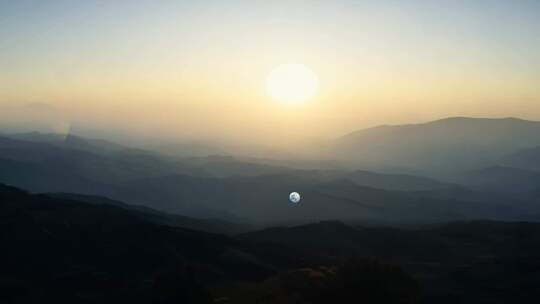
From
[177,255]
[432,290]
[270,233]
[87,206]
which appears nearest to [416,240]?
[270,233]

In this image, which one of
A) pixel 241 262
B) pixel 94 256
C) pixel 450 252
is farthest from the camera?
pixel 450 252

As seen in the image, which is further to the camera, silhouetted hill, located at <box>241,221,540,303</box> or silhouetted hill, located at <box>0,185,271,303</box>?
silhouetted hill, located at <box>241,221,540,303</box>

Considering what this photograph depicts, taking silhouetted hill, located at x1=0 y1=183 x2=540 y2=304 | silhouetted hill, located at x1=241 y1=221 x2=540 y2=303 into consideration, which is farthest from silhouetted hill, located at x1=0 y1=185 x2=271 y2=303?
silhouetted hill, located at x1=241 y1=221 x2=540 y2=303

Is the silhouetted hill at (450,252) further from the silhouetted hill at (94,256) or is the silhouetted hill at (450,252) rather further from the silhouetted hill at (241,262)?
the silhouetted hill at (94,256)

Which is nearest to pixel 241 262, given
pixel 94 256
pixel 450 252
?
pixel 94 256

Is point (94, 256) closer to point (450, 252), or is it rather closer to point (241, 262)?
point (241, 262)

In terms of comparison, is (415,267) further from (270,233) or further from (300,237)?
(270,233)

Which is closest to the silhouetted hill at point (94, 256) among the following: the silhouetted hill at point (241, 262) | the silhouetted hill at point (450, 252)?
the silhouetted hill at point (241, 262)

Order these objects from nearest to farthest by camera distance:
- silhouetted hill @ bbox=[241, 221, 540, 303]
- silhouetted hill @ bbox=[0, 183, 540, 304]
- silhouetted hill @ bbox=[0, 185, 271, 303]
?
silhouetted hill @ bbox=[0, 183, 540, 304] → silhouetted hill @ bbox=[0, 185, 271, 303] → silhouetted hill @ bbox=[241, 221, 540, 303]

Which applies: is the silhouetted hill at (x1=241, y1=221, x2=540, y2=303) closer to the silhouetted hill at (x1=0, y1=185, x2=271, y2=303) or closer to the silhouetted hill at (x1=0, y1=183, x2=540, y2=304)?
the silhouetted hill at (x1=0, y1=183, x2=540, y2=304)

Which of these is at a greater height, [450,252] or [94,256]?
[94,256]

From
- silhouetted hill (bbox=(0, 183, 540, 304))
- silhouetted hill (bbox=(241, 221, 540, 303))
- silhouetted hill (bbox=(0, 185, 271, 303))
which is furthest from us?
silhouetted hill (bbox=(241, 221, 540, 303))
